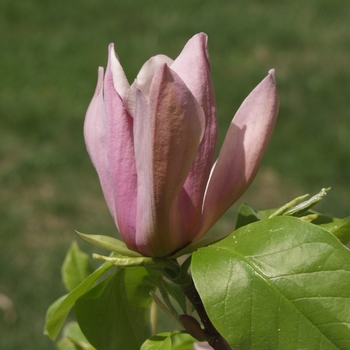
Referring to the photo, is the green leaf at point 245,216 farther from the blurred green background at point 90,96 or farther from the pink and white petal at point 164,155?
the blurred green background at point 90,96

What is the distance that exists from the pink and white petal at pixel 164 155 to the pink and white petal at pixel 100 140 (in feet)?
0.15

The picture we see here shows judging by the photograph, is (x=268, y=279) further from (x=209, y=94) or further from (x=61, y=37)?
(x=61, y=37)

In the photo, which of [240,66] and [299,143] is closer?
[299,143]

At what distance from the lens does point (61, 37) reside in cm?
455

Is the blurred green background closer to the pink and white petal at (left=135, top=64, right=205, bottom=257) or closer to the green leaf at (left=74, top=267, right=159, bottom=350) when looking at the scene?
the green leaf at (left=74, top=267, right=159, bottom=350)

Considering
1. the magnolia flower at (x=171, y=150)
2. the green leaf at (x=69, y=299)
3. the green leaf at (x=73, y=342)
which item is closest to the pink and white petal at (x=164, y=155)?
the magnolia flower at (x=171, y=150)

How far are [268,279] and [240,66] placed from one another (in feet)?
12.9

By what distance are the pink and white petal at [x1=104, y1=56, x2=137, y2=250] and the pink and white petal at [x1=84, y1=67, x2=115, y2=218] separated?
0.06ft

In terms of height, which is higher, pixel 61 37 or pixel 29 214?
pixel 61 37

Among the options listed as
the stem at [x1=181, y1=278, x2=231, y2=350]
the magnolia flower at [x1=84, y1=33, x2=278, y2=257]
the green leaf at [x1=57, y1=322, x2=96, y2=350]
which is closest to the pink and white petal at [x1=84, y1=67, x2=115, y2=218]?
the magnolia flower at [x1=84, y1=33, x2=278, y2=257]

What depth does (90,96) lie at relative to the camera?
3979 millimetres

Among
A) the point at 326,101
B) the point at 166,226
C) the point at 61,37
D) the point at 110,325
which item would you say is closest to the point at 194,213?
the point at 166,226

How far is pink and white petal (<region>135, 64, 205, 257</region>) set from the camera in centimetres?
51

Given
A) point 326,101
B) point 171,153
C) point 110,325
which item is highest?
point 171,153
